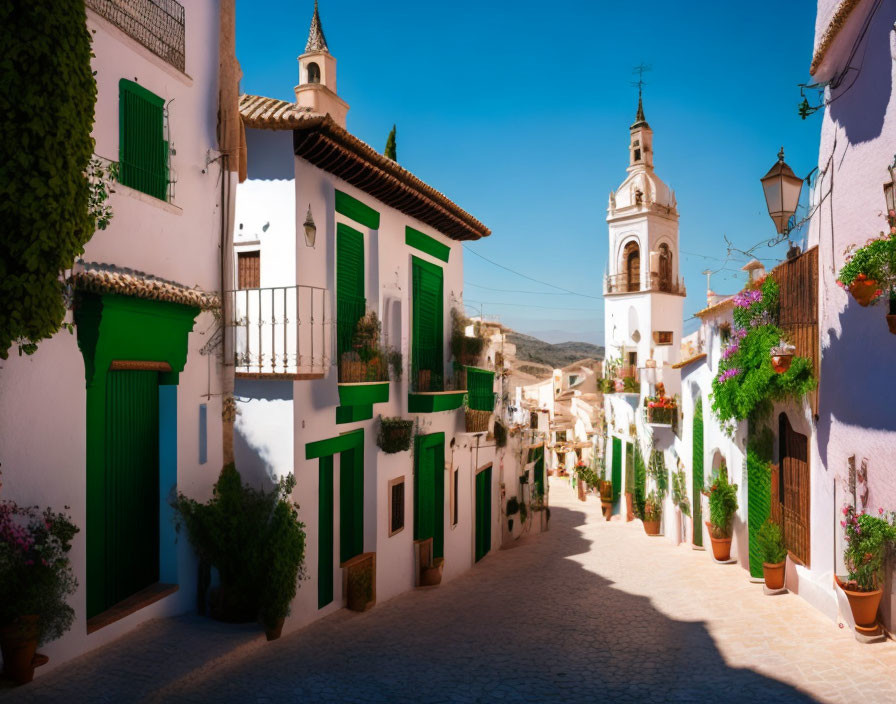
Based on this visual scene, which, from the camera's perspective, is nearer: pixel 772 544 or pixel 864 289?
pixel 864 289

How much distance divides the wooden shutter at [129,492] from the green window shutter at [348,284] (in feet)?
10.6

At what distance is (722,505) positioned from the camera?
44.5 ft

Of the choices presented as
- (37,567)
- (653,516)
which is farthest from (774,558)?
(653,516)

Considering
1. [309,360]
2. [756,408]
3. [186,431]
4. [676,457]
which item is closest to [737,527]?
[756,408]

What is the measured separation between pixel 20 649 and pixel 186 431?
9.25 ft

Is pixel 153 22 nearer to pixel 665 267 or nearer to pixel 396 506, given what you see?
pixel 396 506

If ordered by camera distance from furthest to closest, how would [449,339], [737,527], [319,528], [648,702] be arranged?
[449,339], [737,527], [319,528], [648,702]

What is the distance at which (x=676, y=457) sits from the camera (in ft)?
64.7

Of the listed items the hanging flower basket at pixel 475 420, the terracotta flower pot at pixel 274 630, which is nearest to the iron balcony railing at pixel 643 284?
the hanging flower basket at pixel 475 420

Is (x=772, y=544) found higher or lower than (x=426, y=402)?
lower

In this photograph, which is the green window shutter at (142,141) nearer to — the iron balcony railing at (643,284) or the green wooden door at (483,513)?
the green wooden door at (483,513)

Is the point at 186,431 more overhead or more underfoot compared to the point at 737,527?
more overhead

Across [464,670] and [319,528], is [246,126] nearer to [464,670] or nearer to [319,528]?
[319,528]

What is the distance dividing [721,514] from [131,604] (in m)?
10.6
